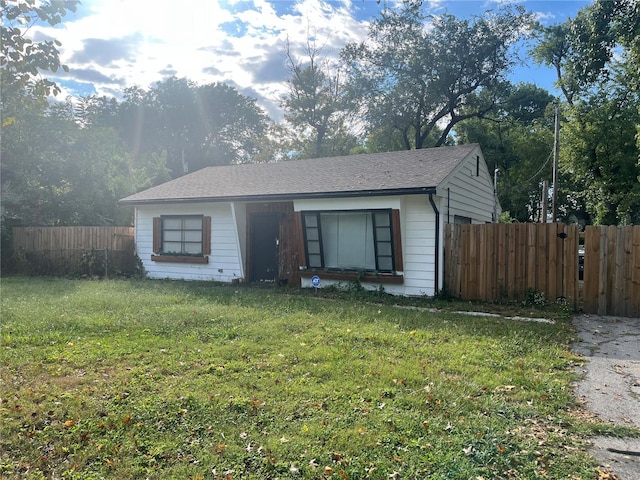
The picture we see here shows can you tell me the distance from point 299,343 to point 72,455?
10.1ft

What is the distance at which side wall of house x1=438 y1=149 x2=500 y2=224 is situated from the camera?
10.2 meters

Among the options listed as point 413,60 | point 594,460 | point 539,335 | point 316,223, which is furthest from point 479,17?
point 594,460

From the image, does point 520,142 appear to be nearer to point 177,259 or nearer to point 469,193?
point 469,193

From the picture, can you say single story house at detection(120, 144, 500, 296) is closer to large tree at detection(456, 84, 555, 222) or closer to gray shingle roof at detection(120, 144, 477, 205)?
gray shingle roof at detection(120, 144, 477, 205)

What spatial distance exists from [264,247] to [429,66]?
17.1 m

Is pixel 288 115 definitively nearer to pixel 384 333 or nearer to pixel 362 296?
pixel 362 296

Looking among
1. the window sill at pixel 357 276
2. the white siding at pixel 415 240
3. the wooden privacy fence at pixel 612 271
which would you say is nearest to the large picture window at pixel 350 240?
the window sill at pixel 357 276

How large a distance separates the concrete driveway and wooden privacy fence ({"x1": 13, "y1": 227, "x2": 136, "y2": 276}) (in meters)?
12.7

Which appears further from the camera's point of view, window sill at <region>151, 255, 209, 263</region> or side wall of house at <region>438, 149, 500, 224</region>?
window sill at <region>151, 255, 209, 263</region>

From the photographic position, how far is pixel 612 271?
8250mm

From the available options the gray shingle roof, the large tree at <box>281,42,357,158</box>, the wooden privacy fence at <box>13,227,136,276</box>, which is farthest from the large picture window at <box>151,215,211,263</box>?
the large tree at <box>281,42,357,158</box>

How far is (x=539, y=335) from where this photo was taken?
21.1 feet

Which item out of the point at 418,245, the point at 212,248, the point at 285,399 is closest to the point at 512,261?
the point at 418,245

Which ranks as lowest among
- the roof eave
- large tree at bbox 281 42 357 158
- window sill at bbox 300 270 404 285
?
window sill at bbox 300 270 404 285
